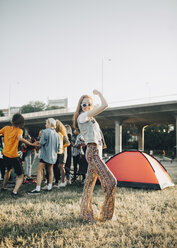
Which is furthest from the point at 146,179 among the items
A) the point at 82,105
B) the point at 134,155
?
the point at 82,105

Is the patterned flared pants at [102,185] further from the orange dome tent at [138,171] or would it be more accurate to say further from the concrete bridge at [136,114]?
the concrete bridge at [136,114]

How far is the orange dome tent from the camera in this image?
619 cm

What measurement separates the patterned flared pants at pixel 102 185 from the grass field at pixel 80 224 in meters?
0.15

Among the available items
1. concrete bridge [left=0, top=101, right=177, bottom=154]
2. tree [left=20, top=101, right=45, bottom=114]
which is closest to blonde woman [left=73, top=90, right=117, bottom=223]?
concrete bridge [left=0, top=101, right=177, bottom=154]

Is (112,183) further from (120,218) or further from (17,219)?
(17,219)

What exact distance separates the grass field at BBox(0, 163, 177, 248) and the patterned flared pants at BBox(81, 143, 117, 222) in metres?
0.15

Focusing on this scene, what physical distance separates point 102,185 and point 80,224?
2.19ft

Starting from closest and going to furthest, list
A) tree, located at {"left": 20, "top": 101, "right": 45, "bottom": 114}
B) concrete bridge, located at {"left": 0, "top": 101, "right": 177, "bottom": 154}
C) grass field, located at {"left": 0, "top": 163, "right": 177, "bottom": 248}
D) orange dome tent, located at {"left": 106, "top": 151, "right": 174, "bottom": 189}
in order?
grass field, located at {"left": 0, "top": 163, "right": 177, "bottom": 248} < orange dome tent, located at {"left": 106, "top": 151, "right": 174, "bottom": 189} < concrete bridge, located at {"left": 0, "top": 101, "right": 177, "bottom": 154} < tree, located at {"left": 20, "top": 101, "right": 45, "bottom": 114}

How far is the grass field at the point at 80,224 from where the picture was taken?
2.82 metres

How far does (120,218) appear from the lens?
3.68 metres

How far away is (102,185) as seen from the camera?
138 inches

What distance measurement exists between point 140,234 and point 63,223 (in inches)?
46.1

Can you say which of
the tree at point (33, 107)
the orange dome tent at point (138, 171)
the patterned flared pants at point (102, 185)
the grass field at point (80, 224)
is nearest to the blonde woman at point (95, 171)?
the patterned flared pants at point (102, 185)

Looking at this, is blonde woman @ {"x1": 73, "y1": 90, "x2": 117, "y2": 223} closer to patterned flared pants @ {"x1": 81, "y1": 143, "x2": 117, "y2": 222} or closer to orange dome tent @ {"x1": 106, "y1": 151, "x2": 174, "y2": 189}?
patterned flared pants @ {"x1": 81, "y1": 143, "x2": 117, "y2": 222}
